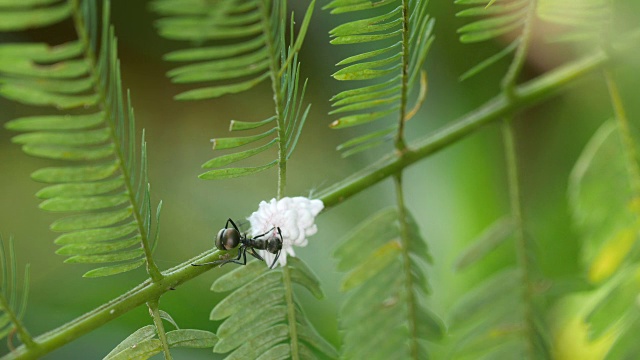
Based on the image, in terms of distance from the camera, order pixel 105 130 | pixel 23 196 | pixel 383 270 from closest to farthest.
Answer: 1. pixel 105 130
2. pixel 383 270
3. pixel 23 196

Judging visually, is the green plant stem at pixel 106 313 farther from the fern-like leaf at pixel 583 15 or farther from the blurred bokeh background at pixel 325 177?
the blurred bokeh background at pixel 325 177

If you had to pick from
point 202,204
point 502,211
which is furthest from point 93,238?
point 502,211

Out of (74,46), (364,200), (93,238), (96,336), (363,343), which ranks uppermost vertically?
(74,46)

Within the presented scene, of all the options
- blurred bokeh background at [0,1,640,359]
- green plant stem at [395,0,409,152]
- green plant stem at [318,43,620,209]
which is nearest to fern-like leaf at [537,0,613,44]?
green plant stem at [318,43,620,209]

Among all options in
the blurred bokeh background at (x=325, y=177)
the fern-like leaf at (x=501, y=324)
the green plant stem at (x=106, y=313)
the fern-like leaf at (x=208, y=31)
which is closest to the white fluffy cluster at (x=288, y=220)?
the green plant stem at (x=106, y=313)

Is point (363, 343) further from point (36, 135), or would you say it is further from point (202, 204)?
point (202, 204)

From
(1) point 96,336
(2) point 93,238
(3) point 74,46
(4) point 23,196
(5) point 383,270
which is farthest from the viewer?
(4) point 23,196
